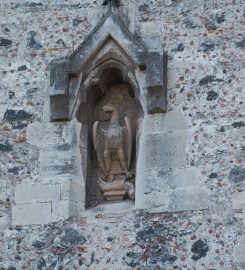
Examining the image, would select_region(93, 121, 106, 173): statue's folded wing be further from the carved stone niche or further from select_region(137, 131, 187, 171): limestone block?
select_region(137, 131, 187, 171): limestone block

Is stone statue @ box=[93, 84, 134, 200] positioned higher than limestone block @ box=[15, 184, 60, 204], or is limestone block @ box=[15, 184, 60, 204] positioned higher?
stone statue @ box=[93, 84, 134, 200]

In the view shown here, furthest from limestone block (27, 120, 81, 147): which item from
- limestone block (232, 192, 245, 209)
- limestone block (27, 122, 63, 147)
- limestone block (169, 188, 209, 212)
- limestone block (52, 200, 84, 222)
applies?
limestone block (232, 192, 245, 209)

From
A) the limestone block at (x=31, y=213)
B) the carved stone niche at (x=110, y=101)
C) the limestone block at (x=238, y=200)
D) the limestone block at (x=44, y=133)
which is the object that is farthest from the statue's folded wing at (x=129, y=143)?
the limestone block at (x=238, y=200)

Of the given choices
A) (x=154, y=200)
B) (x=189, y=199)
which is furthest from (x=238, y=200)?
(x=154, y=200)

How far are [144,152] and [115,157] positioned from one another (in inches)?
13.6

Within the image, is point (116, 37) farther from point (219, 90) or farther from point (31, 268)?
point (31, 268)

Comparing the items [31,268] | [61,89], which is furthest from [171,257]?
[61,89]

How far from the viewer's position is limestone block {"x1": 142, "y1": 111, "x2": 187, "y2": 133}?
10828mm

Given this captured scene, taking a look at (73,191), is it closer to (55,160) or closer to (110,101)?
(55,160)

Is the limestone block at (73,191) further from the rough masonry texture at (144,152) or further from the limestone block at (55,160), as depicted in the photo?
the limestone block at (55,160)

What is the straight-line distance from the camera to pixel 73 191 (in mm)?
10812

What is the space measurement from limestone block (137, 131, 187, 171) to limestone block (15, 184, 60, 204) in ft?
2.51

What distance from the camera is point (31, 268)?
1053 cm

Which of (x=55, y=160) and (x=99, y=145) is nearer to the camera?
(x=55, y=160)
